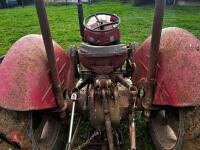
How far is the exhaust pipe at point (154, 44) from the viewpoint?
82.2 inches

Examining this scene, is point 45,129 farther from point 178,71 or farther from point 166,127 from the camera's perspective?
point 178,71

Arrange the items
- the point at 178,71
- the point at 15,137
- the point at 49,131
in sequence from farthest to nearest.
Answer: the point at 49,131 → the point at 178,71 → the point at 15,137

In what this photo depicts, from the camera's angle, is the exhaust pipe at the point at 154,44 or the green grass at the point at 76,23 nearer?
the exhaust pipe at the point at 154,44

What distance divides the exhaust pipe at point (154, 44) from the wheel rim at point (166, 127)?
320 millimetres

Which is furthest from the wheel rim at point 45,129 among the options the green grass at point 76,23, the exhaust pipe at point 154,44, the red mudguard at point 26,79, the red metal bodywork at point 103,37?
the green grass at point 76,23

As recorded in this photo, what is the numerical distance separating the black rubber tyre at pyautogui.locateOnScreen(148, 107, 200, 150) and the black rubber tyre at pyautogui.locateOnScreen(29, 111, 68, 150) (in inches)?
31.6

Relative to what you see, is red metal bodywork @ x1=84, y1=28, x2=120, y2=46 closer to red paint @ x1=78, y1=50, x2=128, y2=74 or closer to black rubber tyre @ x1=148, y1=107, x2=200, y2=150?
red paint @ x1=78, y1=50, x2=128, y2=74

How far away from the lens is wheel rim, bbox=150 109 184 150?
276cm

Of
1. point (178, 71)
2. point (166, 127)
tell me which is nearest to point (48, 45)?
point (178, 71)

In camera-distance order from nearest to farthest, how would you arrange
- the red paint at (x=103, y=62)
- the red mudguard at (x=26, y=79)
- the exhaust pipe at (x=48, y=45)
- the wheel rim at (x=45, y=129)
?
the exhaust pipe at (x=48, y=45), the red mudguard at (x=26, y=79), the wheel rim at (x=45, y=129), the red paint at (x=103, y=62)

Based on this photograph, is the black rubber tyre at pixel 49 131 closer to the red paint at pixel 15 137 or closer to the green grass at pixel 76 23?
the red paint at pixel 15 137

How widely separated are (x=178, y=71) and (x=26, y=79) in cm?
104

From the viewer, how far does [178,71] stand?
247 cm

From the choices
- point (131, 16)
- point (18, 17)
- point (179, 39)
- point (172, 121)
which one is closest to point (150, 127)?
point (172, 121)
